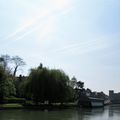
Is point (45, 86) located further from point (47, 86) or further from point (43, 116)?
point (43, 116)

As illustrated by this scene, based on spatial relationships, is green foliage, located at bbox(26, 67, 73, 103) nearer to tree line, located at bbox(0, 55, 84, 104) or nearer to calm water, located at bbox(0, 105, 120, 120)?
tree line, located at bbox(0, 55, 84, 104)

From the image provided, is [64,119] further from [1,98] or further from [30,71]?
[30,71]

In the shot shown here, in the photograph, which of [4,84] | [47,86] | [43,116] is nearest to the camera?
[43,116]

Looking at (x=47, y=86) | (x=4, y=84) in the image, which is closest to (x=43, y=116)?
(x=4, y=84)

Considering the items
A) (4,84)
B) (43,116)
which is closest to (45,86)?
(4,84)

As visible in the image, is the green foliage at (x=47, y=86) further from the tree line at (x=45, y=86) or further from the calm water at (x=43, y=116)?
the calm water at (x=43, y=116)

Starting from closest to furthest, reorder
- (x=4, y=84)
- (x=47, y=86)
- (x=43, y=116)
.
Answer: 1. (x=43, y=116)
2. (x=4, y=84)
3. (x=47, y=86)

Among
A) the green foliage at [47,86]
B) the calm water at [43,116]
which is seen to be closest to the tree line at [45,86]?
the green foliage at [47,86]

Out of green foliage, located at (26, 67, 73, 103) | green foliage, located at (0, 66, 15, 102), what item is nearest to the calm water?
green foliage, located at (0, 66, 15, 102)

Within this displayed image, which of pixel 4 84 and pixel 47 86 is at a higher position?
pixel 47 86

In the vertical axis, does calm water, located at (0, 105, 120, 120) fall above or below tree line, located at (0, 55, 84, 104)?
below

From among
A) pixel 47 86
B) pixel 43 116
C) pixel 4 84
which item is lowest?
pixel 43 116

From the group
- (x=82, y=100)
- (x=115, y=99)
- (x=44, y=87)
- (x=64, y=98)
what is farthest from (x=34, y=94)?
(x=115, y=99)

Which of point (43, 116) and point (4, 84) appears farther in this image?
point (4, 84)
